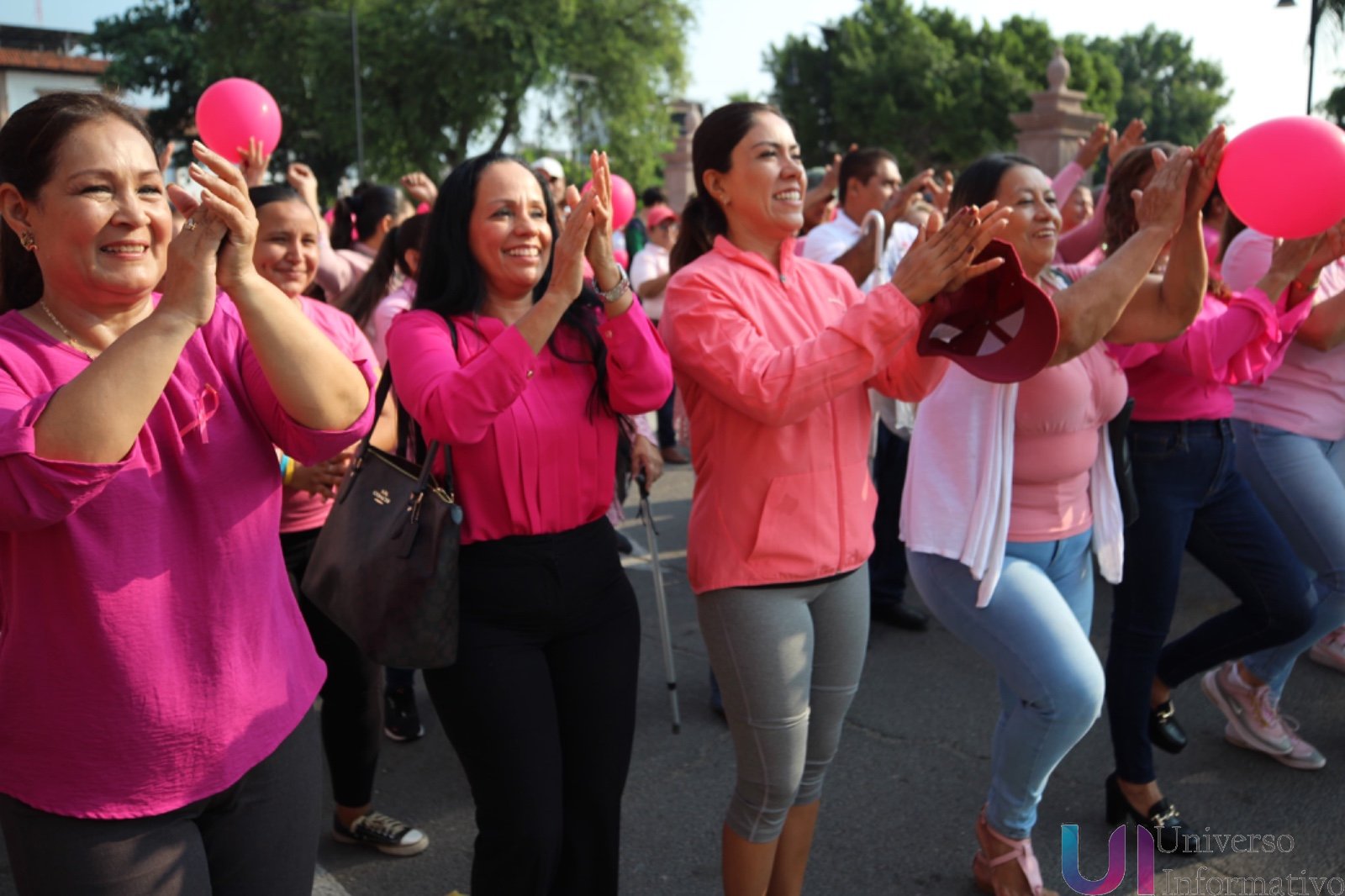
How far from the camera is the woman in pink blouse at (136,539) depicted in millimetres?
1710

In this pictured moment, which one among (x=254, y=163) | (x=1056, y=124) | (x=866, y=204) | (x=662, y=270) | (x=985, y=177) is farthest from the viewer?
(x=1056, y=124)

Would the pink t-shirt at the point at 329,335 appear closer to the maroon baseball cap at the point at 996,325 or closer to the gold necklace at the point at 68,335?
the gold necklace at the point at 68,335

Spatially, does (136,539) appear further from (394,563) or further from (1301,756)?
(1301,756)

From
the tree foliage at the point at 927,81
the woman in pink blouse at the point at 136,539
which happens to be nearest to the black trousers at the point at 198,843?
the woman in pink blouse at the point at 136,539

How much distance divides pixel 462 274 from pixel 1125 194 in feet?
7.35

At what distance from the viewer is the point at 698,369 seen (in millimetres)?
2658

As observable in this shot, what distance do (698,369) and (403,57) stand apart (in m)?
32.7

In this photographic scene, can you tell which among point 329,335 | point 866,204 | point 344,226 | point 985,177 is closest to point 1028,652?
point 985,177

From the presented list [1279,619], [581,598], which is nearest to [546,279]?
[581,598]

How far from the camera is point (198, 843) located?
1832mm

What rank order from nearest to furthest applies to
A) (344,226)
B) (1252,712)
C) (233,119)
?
(1252,712), (233,119), (344,226)

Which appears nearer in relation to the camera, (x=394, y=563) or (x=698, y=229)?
(x=394, y=563)

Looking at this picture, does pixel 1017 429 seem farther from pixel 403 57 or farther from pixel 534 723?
pixel 403 57

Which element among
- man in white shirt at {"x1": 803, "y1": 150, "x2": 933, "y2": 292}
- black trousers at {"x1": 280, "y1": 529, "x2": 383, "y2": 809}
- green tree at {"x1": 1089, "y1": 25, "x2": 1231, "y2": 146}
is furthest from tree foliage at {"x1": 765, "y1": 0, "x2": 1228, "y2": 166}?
black trousers at {"x1": 280, "y1": 529, "x2": 383, "y2": 809}
